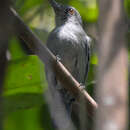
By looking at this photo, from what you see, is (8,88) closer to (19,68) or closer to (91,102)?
(19,68)

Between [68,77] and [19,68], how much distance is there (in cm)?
114

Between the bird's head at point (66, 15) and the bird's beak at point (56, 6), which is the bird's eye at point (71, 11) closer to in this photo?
the bird's head at point (66, 15)

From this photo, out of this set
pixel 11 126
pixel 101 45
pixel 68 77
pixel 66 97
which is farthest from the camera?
pixel 66 97

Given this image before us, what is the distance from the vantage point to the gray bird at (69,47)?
3820 mm

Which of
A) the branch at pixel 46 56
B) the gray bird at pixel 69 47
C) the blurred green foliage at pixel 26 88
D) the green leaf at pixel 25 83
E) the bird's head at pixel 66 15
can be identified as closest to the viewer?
the branch at pixel 46 56

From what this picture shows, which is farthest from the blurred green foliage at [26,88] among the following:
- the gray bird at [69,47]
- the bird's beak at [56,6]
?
the gray bird at [69,47]

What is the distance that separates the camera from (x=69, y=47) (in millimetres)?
3873

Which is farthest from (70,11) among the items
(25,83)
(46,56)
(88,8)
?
(46,56)

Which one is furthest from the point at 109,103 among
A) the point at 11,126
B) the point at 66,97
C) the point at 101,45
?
the point at 66,97

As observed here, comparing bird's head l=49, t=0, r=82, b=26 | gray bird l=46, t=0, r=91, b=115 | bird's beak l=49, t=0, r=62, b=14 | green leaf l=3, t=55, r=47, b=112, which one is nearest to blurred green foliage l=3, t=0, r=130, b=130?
green leaf l=3, t=55, r=47, b=112

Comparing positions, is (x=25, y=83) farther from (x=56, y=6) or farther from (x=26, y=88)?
(x=56, y=6)

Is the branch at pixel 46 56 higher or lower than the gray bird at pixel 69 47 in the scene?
higher

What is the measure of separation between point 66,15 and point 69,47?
1.97 feet

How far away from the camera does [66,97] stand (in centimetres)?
385
